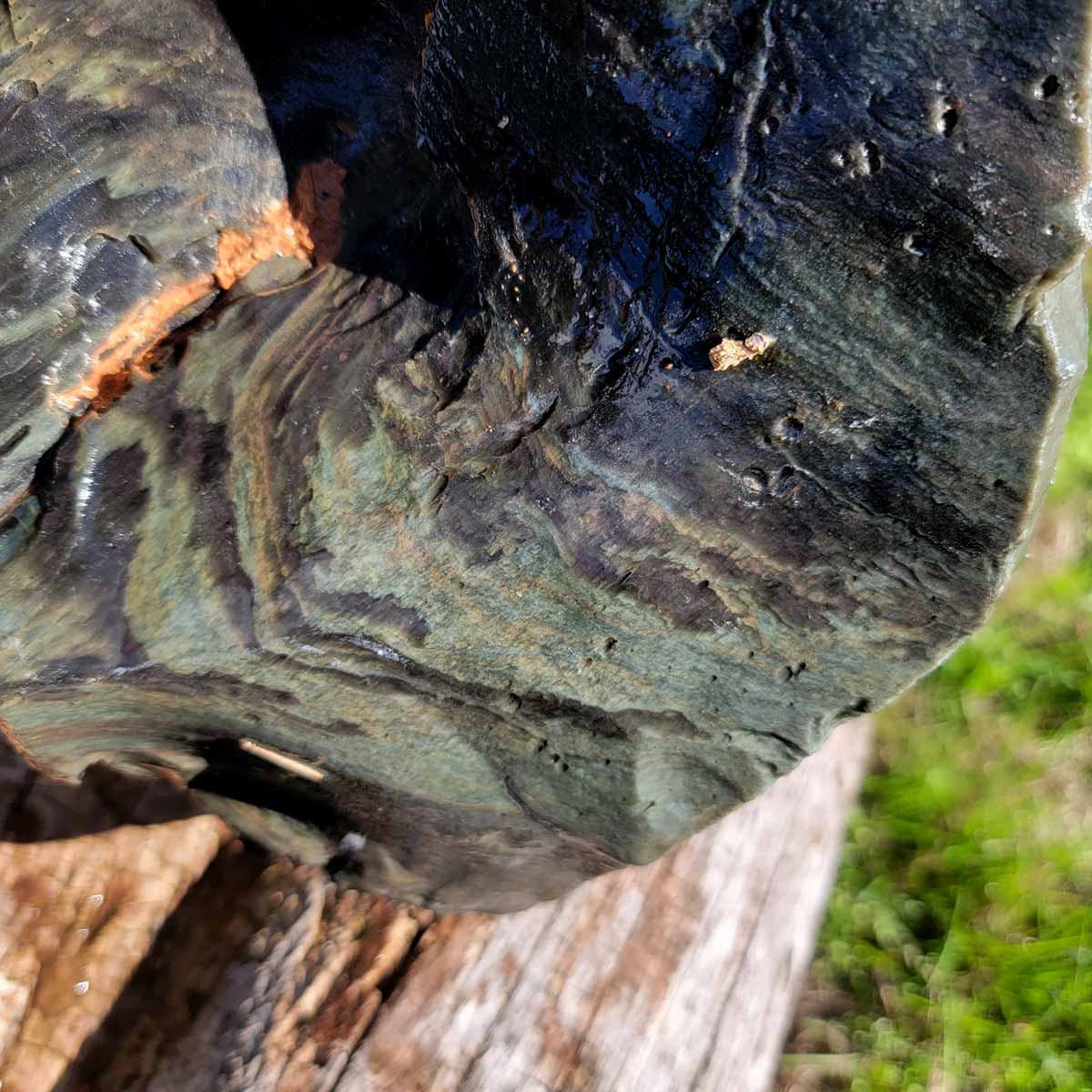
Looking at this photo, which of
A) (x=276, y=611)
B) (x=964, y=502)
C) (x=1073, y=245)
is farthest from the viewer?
(x=276, y=611)

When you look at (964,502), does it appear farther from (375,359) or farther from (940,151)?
(375,359)

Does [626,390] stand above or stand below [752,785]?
above

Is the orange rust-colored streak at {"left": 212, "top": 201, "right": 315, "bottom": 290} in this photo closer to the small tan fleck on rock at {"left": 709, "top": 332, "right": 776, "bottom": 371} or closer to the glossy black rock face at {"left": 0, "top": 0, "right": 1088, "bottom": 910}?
the glossy black rock face at {"left": 0, "top": 0, "right": 1088, "bottom": 910}

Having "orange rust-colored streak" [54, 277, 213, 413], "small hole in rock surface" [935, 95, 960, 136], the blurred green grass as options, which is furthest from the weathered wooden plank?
"small hole in rock surface" [935, 95, 960, 136]

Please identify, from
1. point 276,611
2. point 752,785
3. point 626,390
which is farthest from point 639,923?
point 626,390

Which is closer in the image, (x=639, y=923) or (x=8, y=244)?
(x=8, y=244)

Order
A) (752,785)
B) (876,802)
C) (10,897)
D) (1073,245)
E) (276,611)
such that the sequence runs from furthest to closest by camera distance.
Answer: (876,802) → (10,897) → (752,785) → (276,611) → (1073,245)

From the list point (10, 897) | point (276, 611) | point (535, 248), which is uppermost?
point (535, 248)
